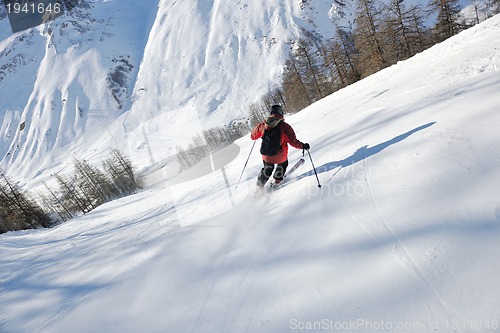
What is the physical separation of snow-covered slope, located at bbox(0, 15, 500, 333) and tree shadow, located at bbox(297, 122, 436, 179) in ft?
0.14

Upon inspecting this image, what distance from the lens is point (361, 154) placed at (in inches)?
241

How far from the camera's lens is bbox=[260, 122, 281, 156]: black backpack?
6.43m

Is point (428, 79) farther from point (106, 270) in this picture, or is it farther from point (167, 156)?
point (167, 156)

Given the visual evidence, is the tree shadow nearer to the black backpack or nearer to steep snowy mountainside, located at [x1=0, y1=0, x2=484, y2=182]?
the black backpack

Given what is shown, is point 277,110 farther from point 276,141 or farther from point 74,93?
point 74,93

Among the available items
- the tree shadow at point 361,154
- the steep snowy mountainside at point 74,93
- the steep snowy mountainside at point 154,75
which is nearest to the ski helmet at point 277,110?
the tree shadow at point 361,154

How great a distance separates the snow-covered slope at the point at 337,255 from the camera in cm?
261

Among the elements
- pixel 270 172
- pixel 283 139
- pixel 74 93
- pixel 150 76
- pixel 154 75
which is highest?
pixel 74 93

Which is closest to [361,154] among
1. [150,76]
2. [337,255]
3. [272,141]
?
[272,141]

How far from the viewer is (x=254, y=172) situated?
9164 mm

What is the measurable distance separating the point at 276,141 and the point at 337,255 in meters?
3.63

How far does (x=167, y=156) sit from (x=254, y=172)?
91.2 metres

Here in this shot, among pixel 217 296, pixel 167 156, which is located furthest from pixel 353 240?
pixel 167 156

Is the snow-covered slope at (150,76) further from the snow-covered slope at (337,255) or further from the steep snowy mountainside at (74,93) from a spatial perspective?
the snow-covered slope at (337,255)
